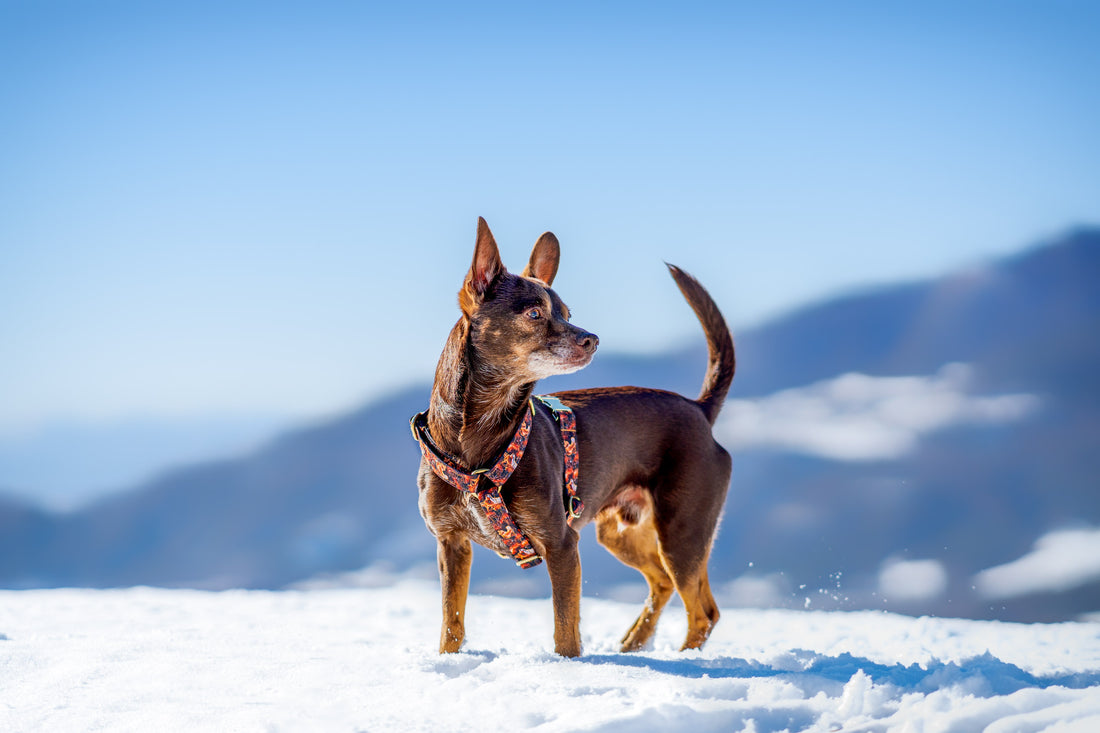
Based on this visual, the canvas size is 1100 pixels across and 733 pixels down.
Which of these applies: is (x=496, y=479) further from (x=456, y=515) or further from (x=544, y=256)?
(x=544, y=256)

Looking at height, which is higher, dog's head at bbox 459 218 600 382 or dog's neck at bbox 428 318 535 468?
dog's head at bbox 459 218 600 382

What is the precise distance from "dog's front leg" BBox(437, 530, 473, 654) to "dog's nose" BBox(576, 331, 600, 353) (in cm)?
127

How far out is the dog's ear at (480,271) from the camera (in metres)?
4.29

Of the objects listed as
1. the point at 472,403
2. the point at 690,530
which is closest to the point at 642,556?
the point at 690,530

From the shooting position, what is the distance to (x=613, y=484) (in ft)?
16.9

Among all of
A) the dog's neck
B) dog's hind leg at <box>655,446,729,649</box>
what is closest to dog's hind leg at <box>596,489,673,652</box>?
dog's hind leg at <box>655,446,729,649</box>

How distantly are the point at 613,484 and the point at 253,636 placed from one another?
8.35 ft

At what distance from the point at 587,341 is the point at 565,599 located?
1263 mm

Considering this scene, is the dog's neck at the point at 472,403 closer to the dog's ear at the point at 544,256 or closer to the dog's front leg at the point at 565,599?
the dog's front leg at the point at 565,599

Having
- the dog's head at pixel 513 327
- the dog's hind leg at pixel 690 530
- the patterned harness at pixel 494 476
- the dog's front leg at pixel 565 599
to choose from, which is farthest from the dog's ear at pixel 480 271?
the dog's hind leg at pixel 690 530

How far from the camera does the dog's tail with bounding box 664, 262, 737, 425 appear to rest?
19.1ft

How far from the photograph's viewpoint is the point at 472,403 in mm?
4348

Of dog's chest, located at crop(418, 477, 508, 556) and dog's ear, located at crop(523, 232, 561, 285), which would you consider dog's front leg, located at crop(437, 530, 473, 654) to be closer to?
dog's chest, located at crop(418, 477, 508, 556)

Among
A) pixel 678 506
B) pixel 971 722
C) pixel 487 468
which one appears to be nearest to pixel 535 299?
pixel 487 468
